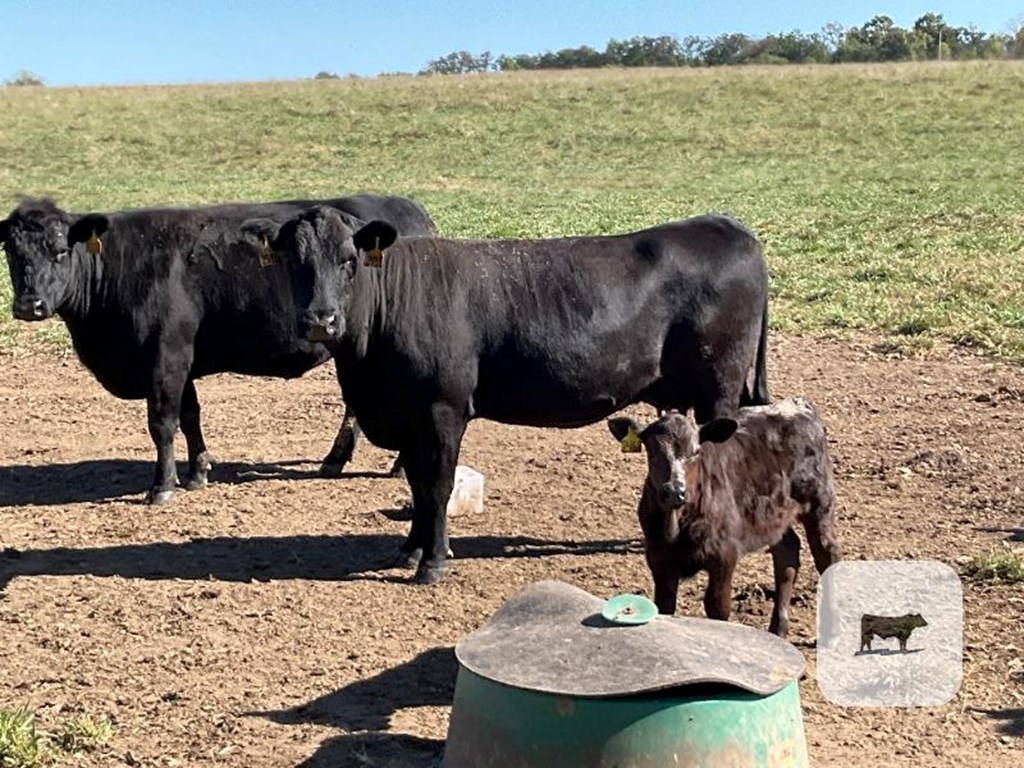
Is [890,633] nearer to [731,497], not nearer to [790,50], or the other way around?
[731,497]

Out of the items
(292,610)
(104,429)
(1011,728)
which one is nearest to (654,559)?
(1011,728)

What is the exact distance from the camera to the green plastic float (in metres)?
3.90

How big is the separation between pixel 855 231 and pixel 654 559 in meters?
16.3

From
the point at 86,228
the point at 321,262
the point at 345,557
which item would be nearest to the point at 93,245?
the point at 86,228

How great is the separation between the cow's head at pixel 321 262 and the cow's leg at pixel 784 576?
231 cm

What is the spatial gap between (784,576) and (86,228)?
16.4 ft

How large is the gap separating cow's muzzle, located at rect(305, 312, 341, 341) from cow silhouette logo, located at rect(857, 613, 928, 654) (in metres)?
2.80

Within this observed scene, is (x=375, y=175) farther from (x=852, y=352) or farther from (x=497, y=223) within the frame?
(x=852, y=352)

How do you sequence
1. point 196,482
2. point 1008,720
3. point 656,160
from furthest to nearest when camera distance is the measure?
point 656,160, point 196,482, point 1008,720

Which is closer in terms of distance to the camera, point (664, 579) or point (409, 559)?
point (664, 579)

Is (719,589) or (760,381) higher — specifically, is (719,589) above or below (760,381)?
below

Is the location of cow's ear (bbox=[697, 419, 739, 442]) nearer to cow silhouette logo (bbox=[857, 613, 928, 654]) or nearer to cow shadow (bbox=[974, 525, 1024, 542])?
cow silhouette logo (bbox=[857, 613, 928, 654])

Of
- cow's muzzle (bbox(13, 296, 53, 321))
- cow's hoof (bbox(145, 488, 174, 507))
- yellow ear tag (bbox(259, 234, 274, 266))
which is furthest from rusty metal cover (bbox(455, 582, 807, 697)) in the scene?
cow's muzzle (bbox(13, 296, 53, 321))

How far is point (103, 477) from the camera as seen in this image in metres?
9.29
